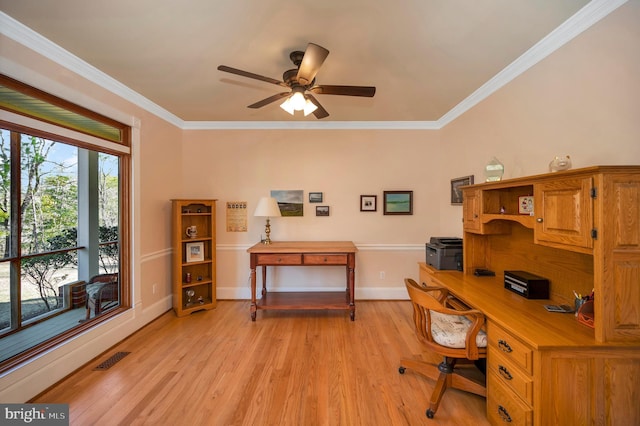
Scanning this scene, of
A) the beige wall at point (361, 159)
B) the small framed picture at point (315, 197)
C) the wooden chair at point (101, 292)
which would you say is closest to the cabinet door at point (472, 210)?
the beige wall at point (361, 159)

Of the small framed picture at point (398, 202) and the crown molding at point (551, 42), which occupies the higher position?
the crown molding at point (551, 42)

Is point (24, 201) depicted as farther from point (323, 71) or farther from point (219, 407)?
point (323, 71)

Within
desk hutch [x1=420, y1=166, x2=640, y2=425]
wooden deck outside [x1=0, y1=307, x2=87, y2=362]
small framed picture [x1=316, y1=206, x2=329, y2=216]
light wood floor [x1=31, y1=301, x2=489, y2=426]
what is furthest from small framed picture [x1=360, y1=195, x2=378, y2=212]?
wooden deck outside [x1=0, y1=307, x2=87, y2=362]

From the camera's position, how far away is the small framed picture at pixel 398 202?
147 inches

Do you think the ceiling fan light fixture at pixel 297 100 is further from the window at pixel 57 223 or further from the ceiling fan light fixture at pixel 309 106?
the window at pixel 57 223

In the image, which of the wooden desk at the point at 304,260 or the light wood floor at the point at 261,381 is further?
the wooden desk at the point at 304,260

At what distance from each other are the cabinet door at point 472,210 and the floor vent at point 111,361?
350 centimetres

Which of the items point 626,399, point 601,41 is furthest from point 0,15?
point 626,399

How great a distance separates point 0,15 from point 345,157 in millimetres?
3268

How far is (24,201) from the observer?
2.01m

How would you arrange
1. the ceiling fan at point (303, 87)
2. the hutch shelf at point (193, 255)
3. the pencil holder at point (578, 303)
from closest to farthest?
the pencil holder at point (578, 303) → the ceiling fan at point (303, 87) → the hutch shelf at point (193, 255)

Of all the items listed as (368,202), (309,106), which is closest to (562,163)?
(309,106)

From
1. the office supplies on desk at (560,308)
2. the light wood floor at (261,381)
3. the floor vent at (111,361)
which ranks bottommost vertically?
the light wood floor at (261,381)

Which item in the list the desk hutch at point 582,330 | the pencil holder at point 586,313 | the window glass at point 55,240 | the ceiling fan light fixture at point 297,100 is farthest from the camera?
the ceiling fan light fixture at point 297,100
